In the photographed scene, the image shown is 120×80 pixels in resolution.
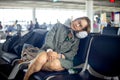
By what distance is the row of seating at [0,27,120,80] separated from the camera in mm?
2709

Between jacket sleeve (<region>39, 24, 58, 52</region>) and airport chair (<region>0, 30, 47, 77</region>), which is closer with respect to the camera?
jacket sleeve (<region>39, 24, 58, 52</region>)

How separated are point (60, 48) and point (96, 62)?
24.2 inches

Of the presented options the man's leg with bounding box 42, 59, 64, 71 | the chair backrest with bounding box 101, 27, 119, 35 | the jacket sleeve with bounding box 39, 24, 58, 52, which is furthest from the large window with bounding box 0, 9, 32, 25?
the man's leg with bounding box 42, 59, 64, 71

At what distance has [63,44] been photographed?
321 cm

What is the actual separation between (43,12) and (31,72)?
836 inches

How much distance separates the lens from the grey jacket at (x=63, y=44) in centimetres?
309

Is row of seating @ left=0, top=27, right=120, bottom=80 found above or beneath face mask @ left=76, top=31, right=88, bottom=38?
beneath

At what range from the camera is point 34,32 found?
448 centimetres

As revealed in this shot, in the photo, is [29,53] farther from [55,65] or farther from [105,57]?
[105,57]

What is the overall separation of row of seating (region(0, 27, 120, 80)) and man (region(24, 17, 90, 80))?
90 mm

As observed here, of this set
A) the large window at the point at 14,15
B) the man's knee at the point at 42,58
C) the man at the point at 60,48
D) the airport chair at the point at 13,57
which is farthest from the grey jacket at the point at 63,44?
the large window at the point at 14,15

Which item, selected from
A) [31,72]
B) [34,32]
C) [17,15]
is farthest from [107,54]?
[17,15]

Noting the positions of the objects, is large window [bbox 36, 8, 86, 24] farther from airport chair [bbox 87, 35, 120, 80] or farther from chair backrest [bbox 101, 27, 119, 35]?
airport chair [bbox 87, 35, 120, 80]

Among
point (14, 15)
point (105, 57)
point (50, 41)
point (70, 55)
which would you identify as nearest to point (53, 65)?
point (70, 55)
